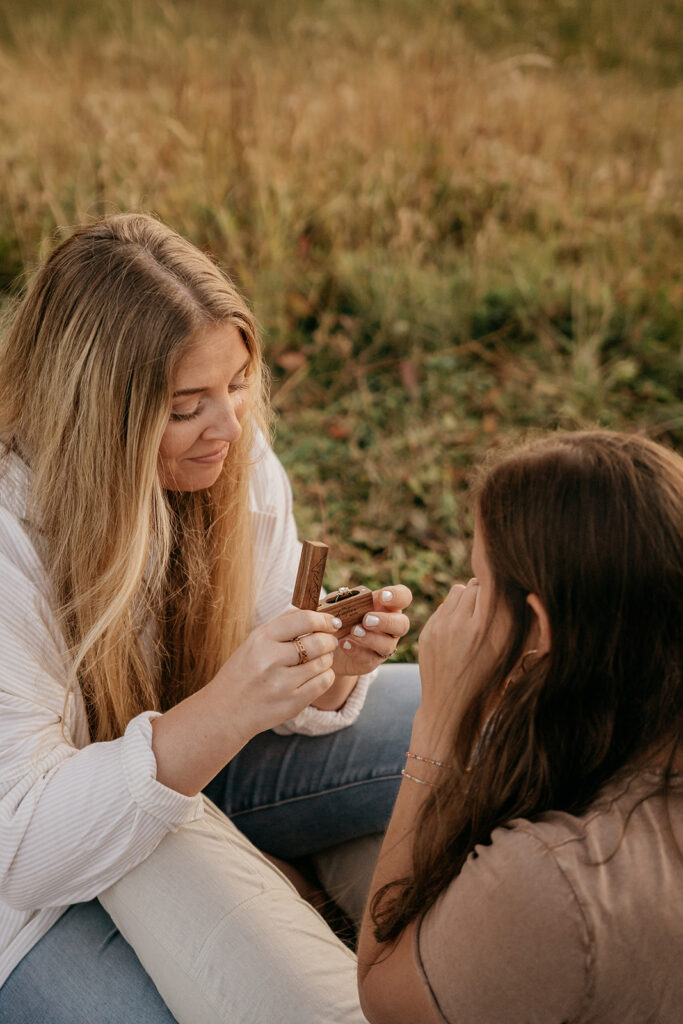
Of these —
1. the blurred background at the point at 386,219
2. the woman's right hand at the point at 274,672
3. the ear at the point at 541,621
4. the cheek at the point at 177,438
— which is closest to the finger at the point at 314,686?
the woman's right hand at the point at 274,672

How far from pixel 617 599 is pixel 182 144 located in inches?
184

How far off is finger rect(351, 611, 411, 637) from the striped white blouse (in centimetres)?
51

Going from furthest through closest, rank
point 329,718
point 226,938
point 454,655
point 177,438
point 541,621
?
1. point 329,718
2. point 177,438
3. point 226,938
4. point 454,655
5. point 541,621

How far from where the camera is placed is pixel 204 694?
71.9 inches

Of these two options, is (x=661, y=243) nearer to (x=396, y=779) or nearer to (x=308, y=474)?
(x=308, y=474)

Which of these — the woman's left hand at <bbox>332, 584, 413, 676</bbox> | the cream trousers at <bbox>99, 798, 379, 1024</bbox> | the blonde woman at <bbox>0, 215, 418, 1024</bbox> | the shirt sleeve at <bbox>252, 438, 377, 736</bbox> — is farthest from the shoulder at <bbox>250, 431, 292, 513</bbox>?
the cream trousers at <bbox>99, 798, 379, 1024</bbox>

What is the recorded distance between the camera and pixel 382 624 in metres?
2.06

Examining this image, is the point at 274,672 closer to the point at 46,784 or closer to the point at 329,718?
the point at 46,784

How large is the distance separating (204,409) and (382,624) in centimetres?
63

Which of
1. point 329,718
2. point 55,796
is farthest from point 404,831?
point 329,718

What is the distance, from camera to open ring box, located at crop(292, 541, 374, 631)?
6.20ft

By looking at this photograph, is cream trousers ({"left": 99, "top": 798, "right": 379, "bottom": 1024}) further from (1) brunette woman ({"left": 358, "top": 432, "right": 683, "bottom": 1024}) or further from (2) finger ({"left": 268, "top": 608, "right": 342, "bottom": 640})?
(2) finger ({"left": 268, "top": 608, "right": 342, "bottom": 640})

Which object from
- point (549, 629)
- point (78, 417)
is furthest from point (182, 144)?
point (549, 629)

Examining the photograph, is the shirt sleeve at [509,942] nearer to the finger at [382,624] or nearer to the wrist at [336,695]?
the finger at [382,624]
